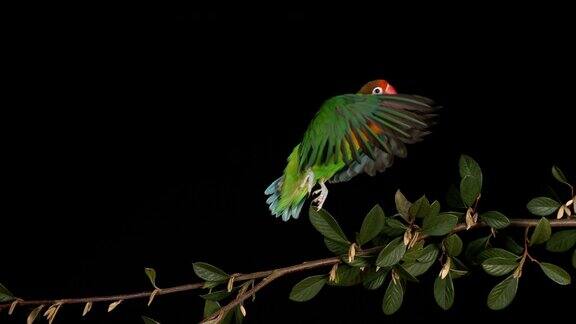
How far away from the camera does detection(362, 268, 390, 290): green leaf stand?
0.74m

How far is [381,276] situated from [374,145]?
0.16 meters

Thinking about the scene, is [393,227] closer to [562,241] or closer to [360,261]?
[360,261]

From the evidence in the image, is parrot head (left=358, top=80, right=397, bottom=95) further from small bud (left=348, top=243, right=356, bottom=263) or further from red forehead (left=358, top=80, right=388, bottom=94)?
small bud (left=348, top=243, right=356, bottom=263)

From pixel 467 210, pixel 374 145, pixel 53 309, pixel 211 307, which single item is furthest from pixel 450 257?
pixel 53 309

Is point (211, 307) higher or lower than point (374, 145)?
lower

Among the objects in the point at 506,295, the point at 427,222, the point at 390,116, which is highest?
the point at 390,116

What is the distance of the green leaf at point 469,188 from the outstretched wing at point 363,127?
0.24 feet

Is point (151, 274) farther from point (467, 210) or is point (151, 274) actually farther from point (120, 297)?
point (467, 210)

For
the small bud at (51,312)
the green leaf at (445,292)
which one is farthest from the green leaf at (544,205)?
the small bud at (51,312)

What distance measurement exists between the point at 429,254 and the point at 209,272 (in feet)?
0.78

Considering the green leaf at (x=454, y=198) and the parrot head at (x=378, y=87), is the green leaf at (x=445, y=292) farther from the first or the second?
the parrot head at (x=378, y=87)

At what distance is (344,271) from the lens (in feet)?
2.40

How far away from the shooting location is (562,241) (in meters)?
0.76

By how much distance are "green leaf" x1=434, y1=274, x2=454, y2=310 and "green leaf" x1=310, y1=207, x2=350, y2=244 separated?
0.43 feet
